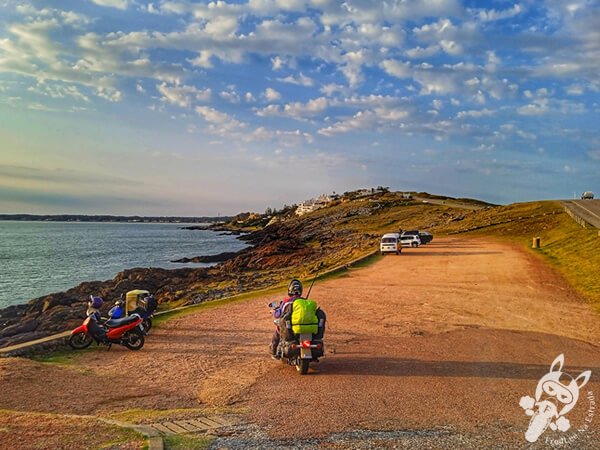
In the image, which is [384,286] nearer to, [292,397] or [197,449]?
[292,397]

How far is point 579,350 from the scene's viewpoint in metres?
13.3

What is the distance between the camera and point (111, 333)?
13.4m

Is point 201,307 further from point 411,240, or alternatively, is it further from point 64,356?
point 411,240

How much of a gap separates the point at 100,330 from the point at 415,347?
330 inches

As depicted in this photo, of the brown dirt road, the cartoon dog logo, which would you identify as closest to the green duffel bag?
the brown dirt road

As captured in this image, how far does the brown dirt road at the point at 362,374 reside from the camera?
25.9 ft

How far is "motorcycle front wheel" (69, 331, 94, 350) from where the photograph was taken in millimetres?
13484

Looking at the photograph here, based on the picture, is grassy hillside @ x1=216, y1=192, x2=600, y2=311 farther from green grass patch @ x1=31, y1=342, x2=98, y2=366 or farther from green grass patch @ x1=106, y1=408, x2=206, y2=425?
A: green grass patch @ x1=106, y1=408, x2=206, y2=425

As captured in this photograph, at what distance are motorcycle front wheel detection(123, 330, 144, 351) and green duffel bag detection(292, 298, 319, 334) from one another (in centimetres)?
503

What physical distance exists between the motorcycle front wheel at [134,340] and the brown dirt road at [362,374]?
19 centimetres

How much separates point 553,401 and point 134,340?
10100 millimetres

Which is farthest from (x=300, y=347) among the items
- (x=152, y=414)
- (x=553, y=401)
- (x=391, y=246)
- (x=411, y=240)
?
(x=411, y=240)

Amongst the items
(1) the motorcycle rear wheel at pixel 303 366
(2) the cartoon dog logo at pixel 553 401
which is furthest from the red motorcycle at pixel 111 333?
(2) the cartoon dog logo at pixel 553 401

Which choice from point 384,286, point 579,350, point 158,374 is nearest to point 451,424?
point 158,374
